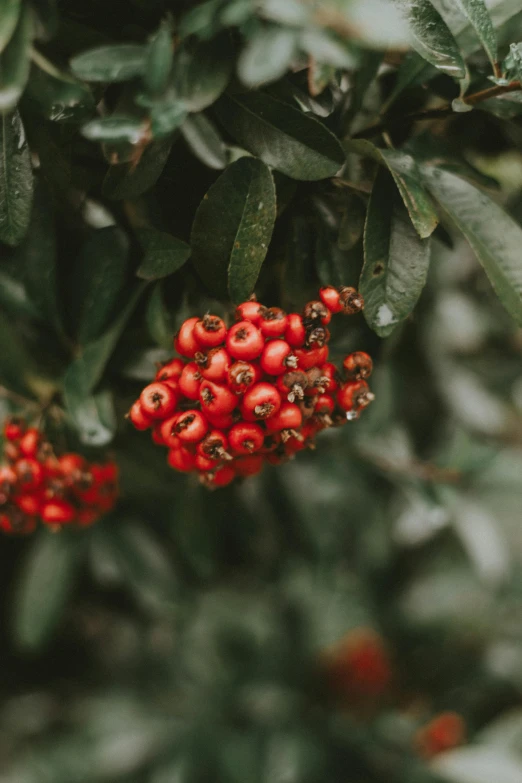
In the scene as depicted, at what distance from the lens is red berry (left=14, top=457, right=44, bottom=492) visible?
0.84 metres

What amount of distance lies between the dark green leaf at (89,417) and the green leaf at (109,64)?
1.32ft

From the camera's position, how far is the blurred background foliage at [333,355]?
628mm

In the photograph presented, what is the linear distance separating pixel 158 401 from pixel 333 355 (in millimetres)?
242

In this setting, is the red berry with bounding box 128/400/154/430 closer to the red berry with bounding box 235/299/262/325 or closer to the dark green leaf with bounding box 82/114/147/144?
the red berry with bounding box 235/299/262/325

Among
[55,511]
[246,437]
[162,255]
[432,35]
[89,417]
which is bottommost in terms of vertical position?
[55,511]

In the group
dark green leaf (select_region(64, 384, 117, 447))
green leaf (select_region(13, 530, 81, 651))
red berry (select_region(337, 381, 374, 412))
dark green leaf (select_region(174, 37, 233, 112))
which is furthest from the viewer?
green leaf (select_region(13, 530, 81, 651))

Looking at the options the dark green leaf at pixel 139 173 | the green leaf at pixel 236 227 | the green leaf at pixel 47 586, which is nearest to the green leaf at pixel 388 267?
the green leaf at pixel 236 227

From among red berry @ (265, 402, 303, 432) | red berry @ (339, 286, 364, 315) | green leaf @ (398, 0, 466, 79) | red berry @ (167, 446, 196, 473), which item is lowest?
red berry @ (167, 446, 196, 473)

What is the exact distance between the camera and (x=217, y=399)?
0.62 metres

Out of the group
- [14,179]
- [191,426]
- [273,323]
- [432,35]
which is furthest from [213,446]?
[432,35]

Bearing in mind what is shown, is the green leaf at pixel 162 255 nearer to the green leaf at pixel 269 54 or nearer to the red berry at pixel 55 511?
the green leaf at pixel 269 54

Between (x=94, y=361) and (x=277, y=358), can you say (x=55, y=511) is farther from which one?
(x=277, y=358)

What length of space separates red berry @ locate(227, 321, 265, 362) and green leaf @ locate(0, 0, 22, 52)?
0.96ft

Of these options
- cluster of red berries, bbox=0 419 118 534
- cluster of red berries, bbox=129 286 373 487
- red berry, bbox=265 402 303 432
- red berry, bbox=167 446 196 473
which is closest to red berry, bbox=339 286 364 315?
cluster of red berries, bbox=129 286 373 487
